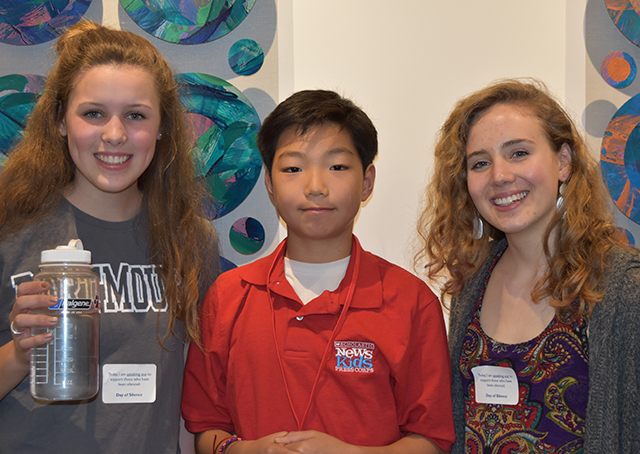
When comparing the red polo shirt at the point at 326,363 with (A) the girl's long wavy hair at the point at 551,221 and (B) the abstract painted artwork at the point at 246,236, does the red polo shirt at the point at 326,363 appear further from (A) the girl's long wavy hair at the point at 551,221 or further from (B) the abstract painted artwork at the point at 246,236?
(B) the abstract painted artwork at the point at 246,236

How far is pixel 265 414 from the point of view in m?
1.69

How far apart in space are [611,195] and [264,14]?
1.94 m

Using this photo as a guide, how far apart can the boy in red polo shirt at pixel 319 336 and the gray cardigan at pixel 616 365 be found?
0.44 metres

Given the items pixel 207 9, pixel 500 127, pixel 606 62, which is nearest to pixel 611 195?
pixel 606 62

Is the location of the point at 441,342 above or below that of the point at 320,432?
above

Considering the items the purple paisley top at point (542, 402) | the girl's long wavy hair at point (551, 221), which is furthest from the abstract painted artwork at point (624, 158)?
the purple paisley top at point (542, 402)

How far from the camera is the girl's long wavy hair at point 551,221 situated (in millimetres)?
1777

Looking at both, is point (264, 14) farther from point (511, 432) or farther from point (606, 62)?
point (511, 432)

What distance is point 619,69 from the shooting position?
266 centimetres

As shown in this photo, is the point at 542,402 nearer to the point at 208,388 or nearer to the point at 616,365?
the point at 616,365

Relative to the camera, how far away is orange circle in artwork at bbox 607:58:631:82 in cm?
266

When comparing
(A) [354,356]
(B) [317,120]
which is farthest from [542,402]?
(B) [317,120]

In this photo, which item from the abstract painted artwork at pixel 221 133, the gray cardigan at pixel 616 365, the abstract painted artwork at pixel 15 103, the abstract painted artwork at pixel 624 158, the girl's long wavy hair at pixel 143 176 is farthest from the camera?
the abstract painted artwork at pixel 624 158

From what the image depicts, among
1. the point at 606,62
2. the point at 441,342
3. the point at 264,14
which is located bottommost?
the point at 441,342
